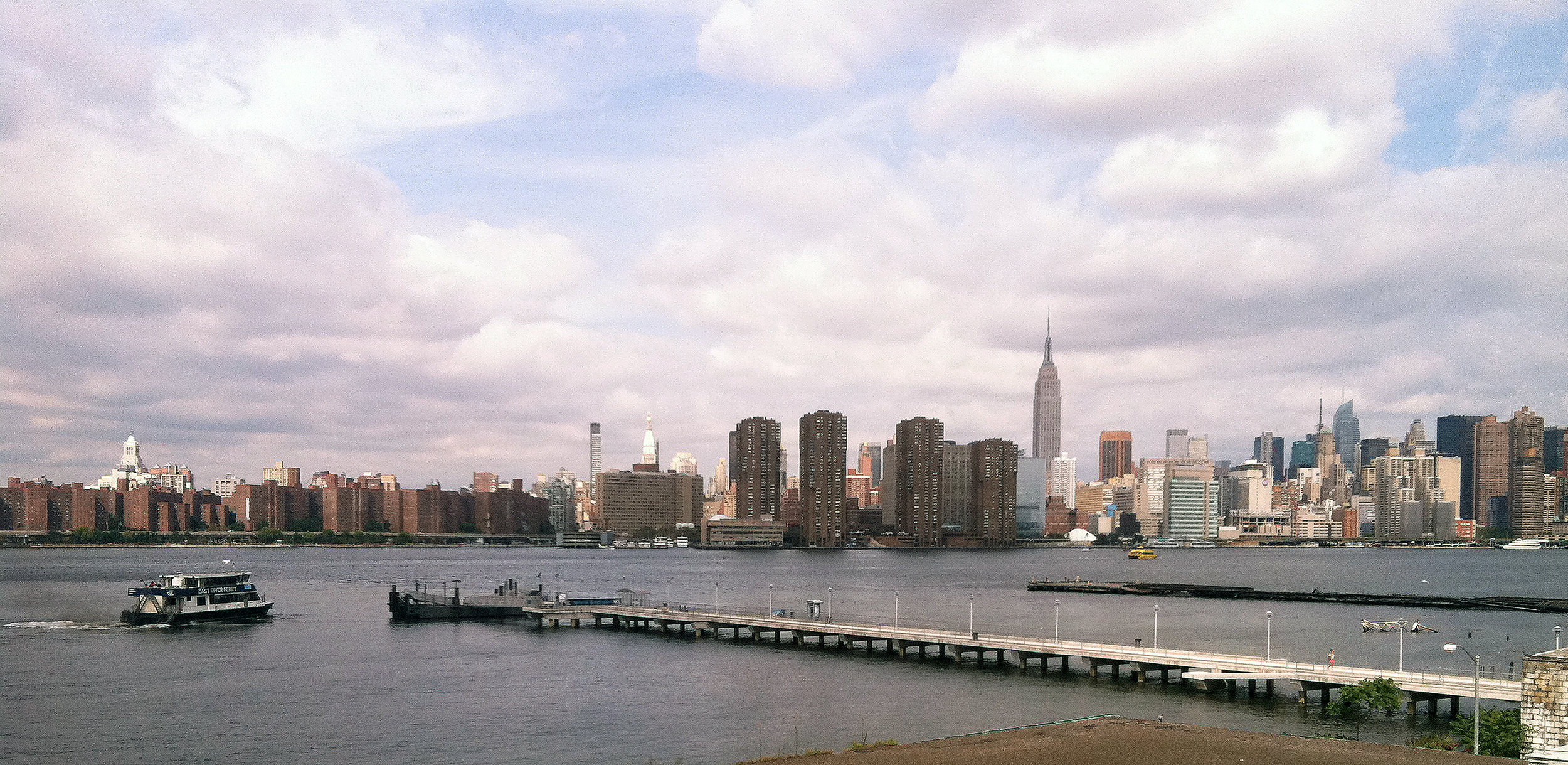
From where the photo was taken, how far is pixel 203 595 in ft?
336

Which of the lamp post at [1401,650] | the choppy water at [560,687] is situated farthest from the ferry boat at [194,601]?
the lamp post at [1401,650]

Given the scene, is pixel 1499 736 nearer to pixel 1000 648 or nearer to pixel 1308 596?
pixel 1000 648

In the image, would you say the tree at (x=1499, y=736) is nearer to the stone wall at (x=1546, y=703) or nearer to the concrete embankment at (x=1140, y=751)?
the stone wall at (x=1546, y=703)

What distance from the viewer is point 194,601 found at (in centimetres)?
10175

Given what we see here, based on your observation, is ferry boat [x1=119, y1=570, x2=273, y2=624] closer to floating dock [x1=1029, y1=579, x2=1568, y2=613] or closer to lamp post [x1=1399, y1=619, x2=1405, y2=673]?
lamp post [x1=1399, y1=619, x2=1405, y2=673]

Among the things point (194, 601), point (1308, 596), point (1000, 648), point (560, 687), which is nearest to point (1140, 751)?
point (1000, 648)

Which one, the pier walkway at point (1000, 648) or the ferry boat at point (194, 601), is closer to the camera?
the pier walkway at point (1000, 648)

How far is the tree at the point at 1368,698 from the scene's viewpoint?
5312cm

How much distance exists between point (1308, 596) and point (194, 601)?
116 m

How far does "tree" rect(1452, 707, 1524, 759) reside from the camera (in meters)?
40.3

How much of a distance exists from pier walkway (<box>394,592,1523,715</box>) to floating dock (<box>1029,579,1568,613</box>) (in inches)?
2581

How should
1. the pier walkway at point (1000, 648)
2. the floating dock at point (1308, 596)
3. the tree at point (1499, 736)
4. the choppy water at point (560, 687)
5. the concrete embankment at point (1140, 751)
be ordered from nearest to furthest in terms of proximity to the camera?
1. the concrete embankment at point (1140, 751)
2. the tree at point (1499, 736)
3. the choppy water at point (560, 687)
4. the pier walkway at point (1000, 648)
5. the floating dock at point (1308, 596)

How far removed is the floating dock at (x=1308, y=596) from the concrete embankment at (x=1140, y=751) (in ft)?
329

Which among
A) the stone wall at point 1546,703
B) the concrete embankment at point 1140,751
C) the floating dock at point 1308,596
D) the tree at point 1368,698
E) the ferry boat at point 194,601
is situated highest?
the stone wall at point 1546,703
